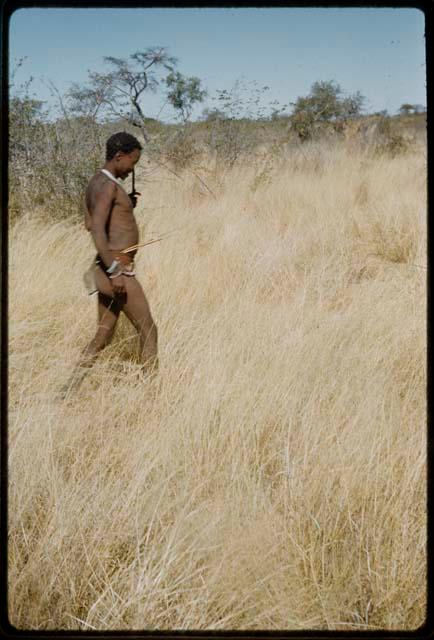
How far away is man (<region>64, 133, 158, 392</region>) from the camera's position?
10.8ft

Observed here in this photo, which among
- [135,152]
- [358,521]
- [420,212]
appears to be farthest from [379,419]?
[420,212]

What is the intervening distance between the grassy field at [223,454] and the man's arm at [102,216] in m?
0.70

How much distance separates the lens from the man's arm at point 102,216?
3.25 m

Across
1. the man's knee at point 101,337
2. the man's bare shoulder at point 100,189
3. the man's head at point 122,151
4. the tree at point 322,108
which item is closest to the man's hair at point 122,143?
the man's head at point 122,151

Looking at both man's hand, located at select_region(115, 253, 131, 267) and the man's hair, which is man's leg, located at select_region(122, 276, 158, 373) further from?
the man's hair

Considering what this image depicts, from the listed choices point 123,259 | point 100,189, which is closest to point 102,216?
point 100,189

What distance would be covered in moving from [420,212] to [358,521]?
5.25m

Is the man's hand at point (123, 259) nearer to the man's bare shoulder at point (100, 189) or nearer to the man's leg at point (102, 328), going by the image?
the man's leg at point (102, 328)

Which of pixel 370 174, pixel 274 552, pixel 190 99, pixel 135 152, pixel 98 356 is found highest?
pixel 190 99

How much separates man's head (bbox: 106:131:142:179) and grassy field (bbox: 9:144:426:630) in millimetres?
1068

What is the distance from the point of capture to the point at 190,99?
35.4ft

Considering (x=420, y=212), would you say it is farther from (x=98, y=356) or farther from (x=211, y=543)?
(x=211, y=543)

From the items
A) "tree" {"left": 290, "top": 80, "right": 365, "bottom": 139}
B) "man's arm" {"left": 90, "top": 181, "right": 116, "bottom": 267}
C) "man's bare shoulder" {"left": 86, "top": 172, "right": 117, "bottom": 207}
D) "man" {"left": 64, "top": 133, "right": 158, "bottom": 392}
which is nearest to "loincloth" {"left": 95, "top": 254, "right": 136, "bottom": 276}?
"man" {"left": 64, "top": 133, "right": 158, "bottom": 392}

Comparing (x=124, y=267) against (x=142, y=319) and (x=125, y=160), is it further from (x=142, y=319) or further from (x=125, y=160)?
(x=125, y=160)
